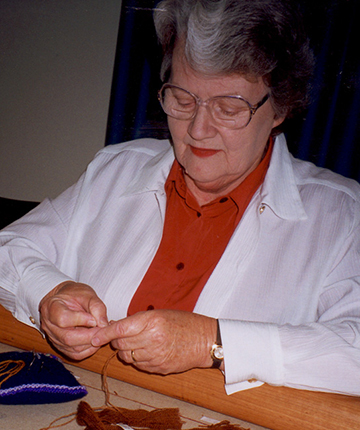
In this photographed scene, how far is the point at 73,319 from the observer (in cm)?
108

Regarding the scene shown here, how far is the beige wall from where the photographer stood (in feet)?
11.0

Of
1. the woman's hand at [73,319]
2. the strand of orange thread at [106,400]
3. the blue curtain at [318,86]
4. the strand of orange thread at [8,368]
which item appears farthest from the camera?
the blue curtain at [318,86]

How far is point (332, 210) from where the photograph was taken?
1.42 m

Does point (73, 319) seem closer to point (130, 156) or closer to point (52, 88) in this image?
point (130, 156)

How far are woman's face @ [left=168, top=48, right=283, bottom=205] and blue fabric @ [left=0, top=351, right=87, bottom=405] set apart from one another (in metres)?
0.70

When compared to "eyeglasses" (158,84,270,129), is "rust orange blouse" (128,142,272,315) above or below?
below

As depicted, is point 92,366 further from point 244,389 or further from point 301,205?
point 301,205

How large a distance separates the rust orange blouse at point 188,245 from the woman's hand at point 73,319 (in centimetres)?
28

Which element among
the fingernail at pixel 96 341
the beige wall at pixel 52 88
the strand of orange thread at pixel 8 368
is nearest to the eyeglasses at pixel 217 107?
the fingernail at pixel 96 341

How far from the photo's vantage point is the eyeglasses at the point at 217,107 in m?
1.32

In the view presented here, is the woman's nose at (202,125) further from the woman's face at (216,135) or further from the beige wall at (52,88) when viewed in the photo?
the beige wall at (52,88)

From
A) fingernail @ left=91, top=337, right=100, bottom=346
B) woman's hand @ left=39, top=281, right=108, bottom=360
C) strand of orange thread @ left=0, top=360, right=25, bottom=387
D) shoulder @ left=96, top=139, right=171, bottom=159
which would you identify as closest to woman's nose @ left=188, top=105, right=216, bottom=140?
shoulder @ left=96, top=139, right=171, bottom=159

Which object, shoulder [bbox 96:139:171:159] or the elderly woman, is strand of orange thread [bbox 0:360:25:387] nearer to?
the elderly woman

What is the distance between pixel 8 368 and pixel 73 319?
0.57 ft
